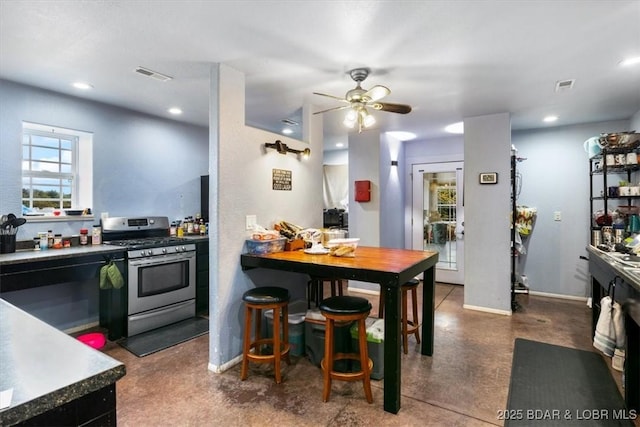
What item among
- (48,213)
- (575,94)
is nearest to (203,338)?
(48,213)

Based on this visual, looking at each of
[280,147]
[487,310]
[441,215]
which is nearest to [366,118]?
[280,147]

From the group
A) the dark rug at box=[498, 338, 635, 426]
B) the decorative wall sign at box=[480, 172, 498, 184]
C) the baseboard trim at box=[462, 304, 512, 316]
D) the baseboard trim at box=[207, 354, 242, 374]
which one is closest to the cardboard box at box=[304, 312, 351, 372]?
the baseboard trim at box=[207, 354, 242, 374]

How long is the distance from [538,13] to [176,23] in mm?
2227

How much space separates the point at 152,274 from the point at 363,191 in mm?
3016

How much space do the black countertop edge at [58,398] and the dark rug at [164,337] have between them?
101 inches

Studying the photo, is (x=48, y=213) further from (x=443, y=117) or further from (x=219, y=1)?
(x=443, y=117)

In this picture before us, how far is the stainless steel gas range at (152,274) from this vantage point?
3.35 meters

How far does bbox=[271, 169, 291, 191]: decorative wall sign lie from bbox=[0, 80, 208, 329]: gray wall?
2033mm

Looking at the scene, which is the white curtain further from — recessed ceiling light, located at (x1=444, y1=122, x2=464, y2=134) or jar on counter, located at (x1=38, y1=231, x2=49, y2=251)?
jar on counter, located at (x1=38, y1=231, x2=49, y2=251)

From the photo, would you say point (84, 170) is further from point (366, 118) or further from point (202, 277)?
point (366, 118)

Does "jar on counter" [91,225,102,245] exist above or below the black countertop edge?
above

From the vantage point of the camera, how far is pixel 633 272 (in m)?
2.11

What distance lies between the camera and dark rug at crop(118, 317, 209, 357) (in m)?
3.10

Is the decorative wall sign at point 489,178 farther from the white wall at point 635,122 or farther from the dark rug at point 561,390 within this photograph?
the dark rug at point 561,390
